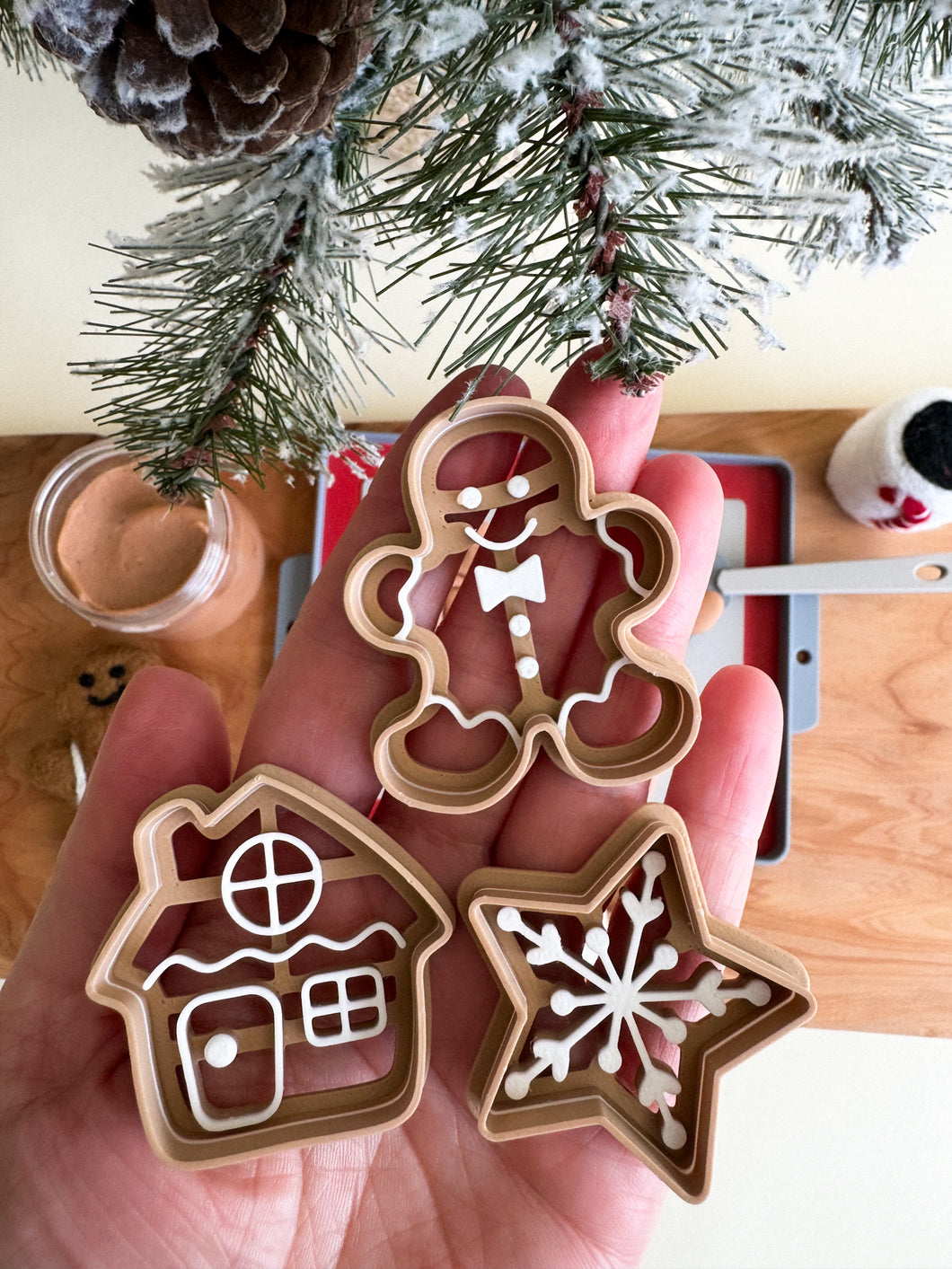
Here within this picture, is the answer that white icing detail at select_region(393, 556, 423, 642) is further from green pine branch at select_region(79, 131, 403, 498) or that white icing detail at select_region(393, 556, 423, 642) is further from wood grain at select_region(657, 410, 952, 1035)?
wood grain at select_region(657, 410, 952, 1035)

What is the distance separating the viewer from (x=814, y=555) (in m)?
0.72

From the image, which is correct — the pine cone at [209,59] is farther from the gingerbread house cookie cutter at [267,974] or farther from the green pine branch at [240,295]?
the gingerbread house cookie cutter at [267,974]

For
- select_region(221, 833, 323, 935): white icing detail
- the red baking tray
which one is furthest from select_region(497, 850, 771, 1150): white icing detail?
the red baking tray

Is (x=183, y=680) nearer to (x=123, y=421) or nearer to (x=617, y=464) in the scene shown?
(x=123, y=421)

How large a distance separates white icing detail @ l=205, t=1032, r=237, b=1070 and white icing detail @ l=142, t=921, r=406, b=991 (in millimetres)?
36

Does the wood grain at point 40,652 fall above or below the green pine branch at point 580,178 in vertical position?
below

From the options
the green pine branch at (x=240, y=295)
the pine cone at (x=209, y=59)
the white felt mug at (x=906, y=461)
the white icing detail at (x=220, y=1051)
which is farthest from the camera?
the white felt mug at (x=906, y=461)

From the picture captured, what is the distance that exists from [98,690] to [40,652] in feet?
0.21

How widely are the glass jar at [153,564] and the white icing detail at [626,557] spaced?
0.93ft

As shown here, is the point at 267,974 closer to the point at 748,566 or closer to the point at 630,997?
the point at 630,997

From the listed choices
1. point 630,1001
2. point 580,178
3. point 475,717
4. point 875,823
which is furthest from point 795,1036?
point 580,178

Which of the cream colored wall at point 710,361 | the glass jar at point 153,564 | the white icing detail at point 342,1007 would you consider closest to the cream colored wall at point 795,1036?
the cream colored wall at point 710,361

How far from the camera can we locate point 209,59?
275mm

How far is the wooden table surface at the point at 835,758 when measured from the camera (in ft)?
2.23
